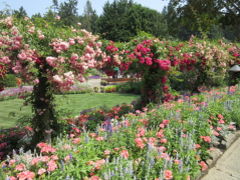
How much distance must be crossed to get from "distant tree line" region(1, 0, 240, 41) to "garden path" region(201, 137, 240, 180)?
3.05 m

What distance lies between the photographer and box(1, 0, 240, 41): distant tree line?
11.0 metres

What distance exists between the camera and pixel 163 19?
1342 inches

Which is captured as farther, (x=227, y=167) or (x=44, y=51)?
(x=227, y=167)

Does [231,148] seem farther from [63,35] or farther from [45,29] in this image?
[45,29]

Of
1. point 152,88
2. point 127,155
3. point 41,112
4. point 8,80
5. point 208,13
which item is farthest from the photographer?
point 208,13

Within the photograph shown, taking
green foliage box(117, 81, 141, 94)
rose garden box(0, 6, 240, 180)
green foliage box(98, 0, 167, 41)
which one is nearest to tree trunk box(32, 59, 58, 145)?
rose garden box(0, 6, 240, 180)

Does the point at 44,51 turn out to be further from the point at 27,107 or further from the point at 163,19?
the point at 163,19

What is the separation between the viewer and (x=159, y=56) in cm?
602

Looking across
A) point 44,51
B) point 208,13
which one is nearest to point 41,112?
point 44,51

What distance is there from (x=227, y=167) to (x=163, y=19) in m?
33.1

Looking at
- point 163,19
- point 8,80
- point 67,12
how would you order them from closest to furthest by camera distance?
1. point 8,80
2. point 163,19
3. point 67,12

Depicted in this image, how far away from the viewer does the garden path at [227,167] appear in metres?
3.27

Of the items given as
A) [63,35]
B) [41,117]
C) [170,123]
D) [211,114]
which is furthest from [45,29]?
[211,114]

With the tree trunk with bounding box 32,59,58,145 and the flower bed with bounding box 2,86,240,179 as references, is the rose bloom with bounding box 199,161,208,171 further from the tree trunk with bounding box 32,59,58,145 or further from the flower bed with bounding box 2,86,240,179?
the tree trunk with bounding box 32,59,58,145
